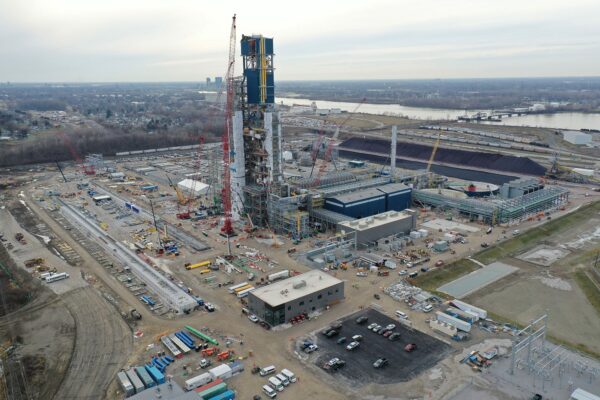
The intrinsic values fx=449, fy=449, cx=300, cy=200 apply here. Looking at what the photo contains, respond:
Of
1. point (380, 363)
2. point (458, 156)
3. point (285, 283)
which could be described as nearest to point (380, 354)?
point (380, 363)

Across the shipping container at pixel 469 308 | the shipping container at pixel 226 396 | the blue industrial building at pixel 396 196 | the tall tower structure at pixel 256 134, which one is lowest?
the shipping container at pixel 226 396

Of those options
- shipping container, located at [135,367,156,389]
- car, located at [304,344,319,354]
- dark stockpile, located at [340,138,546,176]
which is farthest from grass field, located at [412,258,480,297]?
dark stockpile, located at [340,138,546,176]

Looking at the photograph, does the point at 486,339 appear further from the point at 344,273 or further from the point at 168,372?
the point at 168,372

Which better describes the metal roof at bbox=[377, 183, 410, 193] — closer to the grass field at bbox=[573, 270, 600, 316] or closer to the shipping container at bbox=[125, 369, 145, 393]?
the grass field at bbox=[573, 270, 600, 316]

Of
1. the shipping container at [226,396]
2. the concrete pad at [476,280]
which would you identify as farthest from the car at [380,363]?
the concrete pad at [476,280]

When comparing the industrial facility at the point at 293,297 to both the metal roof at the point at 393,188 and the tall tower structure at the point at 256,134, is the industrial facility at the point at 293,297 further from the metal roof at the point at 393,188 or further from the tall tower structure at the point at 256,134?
the metal roof at the point at 393,188

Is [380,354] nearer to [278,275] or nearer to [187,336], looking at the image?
[187,336]

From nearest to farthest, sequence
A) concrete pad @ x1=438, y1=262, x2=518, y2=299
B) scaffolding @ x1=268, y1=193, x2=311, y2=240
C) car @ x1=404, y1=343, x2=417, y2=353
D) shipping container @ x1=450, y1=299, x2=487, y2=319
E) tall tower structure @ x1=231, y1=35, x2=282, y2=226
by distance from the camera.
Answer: car @ x1=404, y1=343, x2=417, y2=353, shipping container @ x1=450, y1=299, x2=487, y2=319, concrete pad @ x1=438, y1=262, x2=518, y2=299, scaffolding @ x1=268, y1=193, x2=311, y2=240, tall tower structure @ x1=231, y1=35, x2=282, y2=226

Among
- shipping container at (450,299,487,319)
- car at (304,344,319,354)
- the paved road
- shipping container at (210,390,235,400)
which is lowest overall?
the paved road
